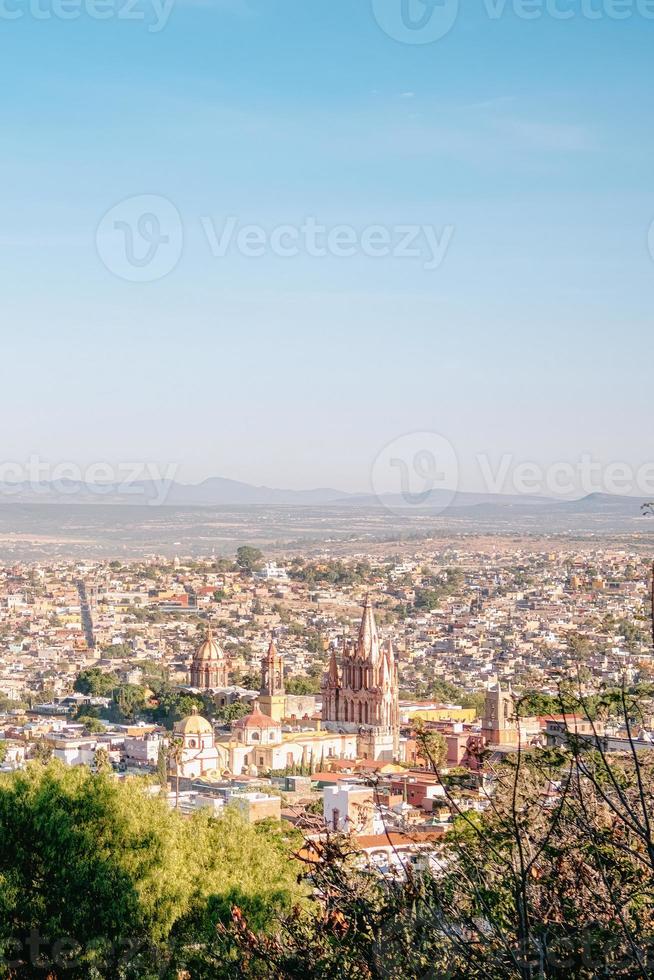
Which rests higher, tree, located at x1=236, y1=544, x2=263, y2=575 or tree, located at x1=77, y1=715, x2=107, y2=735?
tree, located at x1=236, y1=544, x2=263, y2=575

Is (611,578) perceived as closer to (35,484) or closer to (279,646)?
(279,646)

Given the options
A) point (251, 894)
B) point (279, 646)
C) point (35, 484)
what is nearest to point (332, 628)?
point (279, 646)

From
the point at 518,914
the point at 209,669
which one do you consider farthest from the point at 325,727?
the point at 518,914

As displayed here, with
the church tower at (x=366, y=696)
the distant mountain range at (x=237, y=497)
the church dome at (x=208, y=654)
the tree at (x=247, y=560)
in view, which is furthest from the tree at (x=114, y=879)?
the distant mountain range at (x=237, y=497)

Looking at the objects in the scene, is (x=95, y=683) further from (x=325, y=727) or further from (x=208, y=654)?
(x=325, y=727)

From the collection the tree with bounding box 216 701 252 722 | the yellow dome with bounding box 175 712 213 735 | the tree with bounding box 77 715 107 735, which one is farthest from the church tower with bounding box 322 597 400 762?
the tree with bounding box 77 715 107 735

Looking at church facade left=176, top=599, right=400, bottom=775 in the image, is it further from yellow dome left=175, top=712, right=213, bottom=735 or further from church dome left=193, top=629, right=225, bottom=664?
church dome left=193, top=629, right=225, bottom=664
